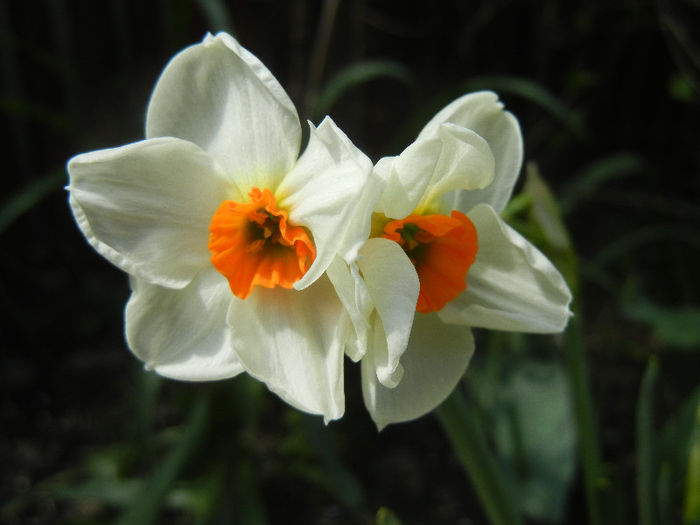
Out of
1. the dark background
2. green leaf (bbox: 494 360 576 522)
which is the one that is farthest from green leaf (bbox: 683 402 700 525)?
the dark background

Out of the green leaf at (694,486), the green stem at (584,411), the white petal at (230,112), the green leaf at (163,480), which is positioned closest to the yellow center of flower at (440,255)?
the white petal at (230,112)

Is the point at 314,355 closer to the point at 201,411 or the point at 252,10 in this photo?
the point at 201,411

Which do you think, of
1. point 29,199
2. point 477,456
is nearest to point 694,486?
point 477,456

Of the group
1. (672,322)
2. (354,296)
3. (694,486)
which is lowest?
(672,322)

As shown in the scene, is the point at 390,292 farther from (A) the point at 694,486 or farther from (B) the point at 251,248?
(A) the point at 694,486

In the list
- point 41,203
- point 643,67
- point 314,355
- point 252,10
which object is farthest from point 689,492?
point 41,203

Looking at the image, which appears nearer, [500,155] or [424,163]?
[424,163]

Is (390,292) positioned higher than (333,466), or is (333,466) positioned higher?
(390,292)
